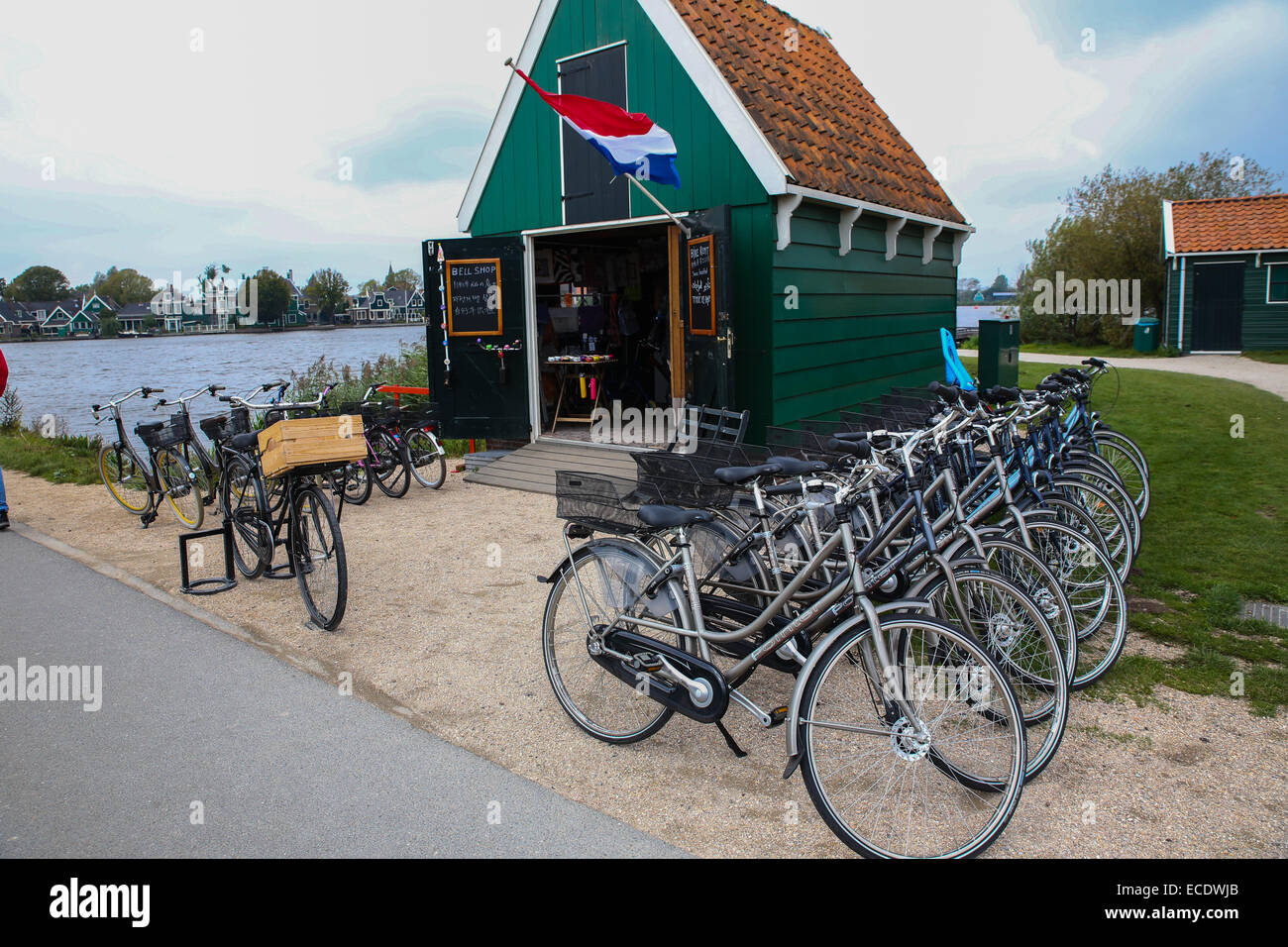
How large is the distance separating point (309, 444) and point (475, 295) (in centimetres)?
508

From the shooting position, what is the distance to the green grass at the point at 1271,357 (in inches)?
842

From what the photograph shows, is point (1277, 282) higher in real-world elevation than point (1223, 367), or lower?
higher

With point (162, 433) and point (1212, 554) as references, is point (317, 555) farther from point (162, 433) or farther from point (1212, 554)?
point (1212, 554)

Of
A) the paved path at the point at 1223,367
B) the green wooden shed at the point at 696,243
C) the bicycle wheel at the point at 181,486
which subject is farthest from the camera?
the paved path at the point at 1223,367

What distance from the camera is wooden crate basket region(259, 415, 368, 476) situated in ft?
17.5

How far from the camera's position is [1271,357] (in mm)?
22203

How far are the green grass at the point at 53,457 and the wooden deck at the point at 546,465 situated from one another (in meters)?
5.44

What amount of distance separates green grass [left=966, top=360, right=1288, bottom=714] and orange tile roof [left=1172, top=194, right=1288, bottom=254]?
13.9 metres

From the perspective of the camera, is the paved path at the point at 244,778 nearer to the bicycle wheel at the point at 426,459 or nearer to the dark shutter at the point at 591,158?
the bicycle wheel at the point at 426,459

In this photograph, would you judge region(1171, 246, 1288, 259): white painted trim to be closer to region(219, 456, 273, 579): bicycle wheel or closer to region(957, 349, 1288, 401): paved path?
region(957, 349, 1288, 401): paved path

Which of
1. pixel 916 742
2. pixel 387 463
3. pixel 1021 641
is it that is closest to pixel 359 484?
pixel 387 463

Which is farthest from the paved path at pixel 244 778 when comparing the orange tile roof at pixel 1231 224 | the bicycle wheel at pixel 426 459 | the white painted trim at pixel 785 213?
the orange tile roof at pixel 1231 224

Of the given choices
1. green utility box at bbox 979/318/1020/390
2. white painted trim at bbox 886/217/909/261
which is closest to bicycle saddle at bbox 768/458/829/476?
white painted trim at bbox 886/217/909/261
